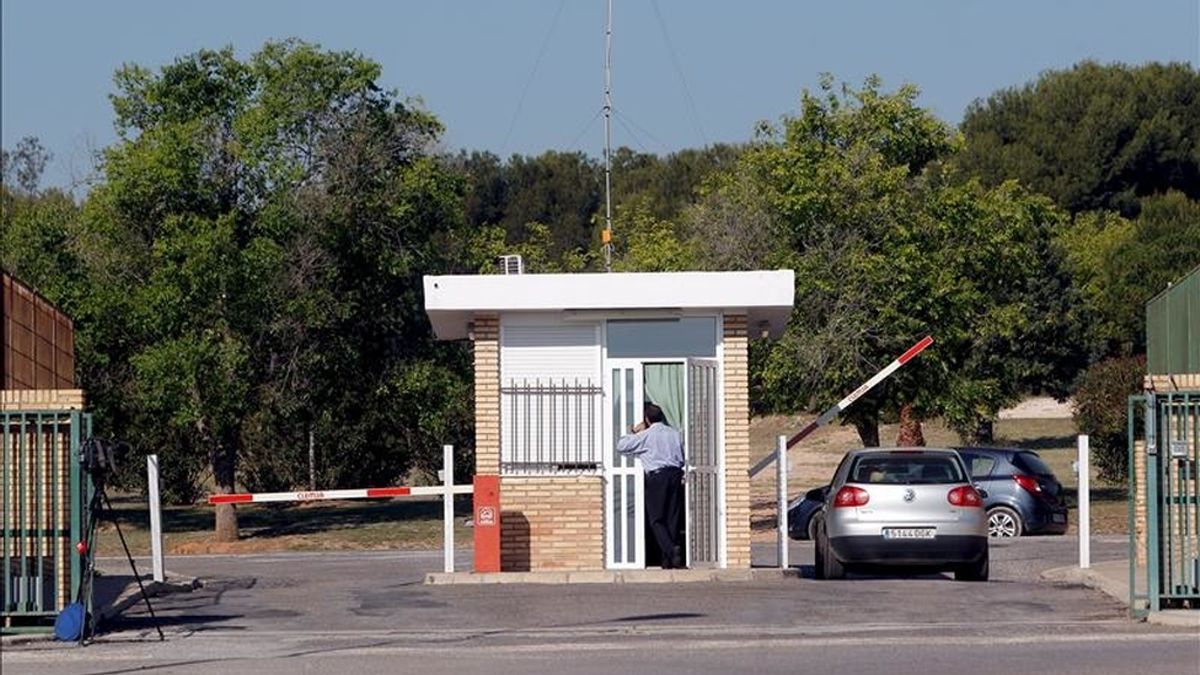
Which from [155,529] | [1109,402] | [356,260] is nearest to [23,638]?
[155,529]

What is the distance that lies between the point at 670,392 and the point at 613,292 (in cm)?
122

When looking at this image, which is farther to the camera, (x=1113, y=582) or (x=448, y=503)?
(x=448, y=503)

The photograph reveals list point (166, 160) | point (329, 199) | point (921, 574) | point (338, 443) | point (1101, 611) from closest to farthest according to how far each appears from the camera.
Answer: point (1101, 611) < point (921, 574) < point (166, 160) < point (329, 199) < point (338, 443)

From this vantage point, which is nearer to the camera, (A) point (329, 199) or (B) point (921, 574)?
(B) point (921, 574)

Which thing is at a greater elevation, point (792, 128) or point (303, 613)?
point (792, 128)

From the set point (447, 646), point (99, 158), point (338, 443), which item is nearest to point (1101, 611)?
point (447, 646)

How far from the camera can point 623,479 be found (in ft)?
68.1

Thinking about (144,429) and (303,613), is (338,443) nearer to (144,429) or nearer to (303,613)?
(144,429)

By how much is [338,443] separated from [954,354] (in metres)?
12.8

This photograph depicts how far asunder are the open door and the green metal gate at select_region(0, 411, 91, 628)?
720 cm

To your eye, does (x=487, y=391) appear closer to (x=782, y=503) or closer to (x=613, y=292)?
(x=613, y=292)

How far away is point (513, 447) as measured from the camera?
20734 millimetres

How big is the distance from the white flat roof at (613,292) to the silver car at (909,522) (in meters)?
2.11

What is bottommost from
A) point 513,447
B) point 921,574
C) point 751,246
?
point 921,574
